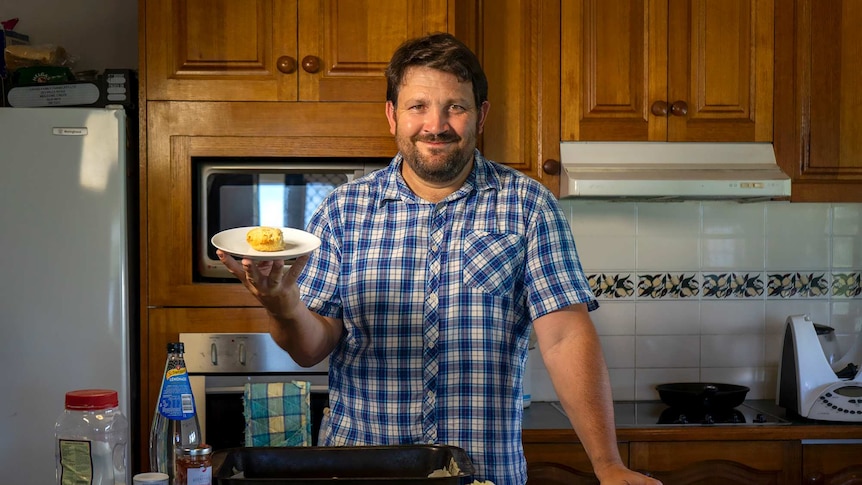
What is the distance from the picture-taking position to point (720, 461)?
2543 millimetres

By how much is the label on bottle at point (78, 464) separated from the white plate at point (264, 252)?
306mm

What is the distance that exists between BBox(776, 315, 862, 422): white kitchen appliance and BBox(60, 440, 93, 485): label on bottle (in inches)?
83.7

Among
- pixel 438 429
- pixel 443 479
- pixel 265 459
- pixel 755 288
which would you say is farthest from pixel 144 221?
pixel 755 288

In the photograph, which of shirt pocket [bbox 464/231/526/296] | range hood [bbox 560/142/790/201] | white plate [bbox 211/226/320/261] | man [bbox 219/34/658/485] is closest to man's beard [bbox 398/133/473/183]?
man [bbox 219/34/658/485]

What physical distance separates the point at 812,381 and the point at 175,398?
2.06m

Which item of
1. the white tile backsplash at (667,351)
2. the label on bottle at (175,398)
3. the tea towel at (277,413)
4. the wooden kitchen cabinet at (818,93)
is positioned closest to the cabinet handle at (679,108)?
the wooden kitchen cabinet at (818,93)

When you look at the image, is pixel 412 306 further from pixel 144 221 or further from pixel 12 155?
pixel 12 155

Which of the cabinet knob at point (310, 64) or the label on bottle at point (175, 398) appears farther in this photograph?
the cabinet knob at point (310, 64)

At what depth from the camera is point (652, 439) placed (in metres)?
2.52

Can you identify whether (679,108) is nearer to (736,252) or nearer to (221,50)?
(736,252)

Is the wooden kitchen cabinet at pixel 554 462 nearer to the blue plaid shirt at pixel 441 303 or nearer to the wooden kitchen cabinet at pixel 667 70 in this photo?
the blue plaid shirt at pixel 441 303

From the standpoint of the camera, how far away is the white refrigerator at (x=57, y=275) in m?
2.40

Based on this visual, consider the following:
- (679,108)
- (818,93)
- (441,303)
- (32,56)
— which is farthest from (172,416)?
(818,93)

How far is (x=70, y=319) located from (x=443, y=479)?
1665 millimetres
